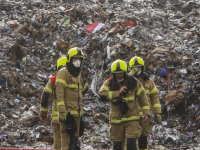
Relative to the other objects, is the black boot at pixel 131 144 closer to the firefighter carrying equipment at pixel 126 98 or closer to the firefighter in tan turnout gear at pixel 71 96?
the firefighter carrying equipment at pixel 126 98

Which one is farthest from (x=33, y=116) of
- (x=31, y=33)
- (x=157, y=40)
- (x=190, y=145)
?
(x=157, y=40)

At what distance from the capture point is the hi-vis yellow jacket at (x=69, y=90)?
13.6ft

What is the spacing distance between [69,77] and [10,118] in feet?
11.6

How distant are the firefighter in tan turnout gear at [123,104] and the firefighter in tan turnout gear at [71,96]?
0.38 m

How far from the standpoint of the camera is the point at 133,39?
33.9 feet

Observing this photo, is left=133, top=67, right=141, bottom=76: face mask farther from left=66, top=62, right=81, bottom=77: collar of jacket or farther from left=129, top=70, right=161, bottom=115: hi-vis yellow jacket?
left=66, top=62, right=81, bottom=77: collar of jacket

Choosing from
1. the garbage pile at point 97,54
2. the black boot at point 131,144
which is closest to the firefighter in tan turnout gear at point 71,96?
the black boot at point 131,144

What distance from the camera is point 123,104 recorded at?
413 centimetres

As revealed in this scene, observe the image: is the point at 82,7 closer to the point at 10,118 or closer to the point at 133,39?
the point at 133,39

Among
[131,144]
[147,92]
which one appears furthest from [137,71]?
[131,144]

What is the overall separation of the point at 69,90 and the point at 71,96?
8 cm

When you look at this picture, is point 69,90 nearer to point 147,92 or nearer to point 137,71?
point 137,71

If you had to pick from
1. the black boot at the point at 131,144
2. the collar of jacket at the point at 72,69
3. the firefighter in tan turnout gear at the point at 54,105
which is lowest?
the black boot at the point at 131,144

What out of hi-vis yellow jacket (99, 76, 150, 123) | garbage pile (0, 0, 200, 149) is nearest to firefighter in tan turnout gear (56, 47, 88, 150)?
hi-vis yellow jacket (99, 76, 150, 123)
